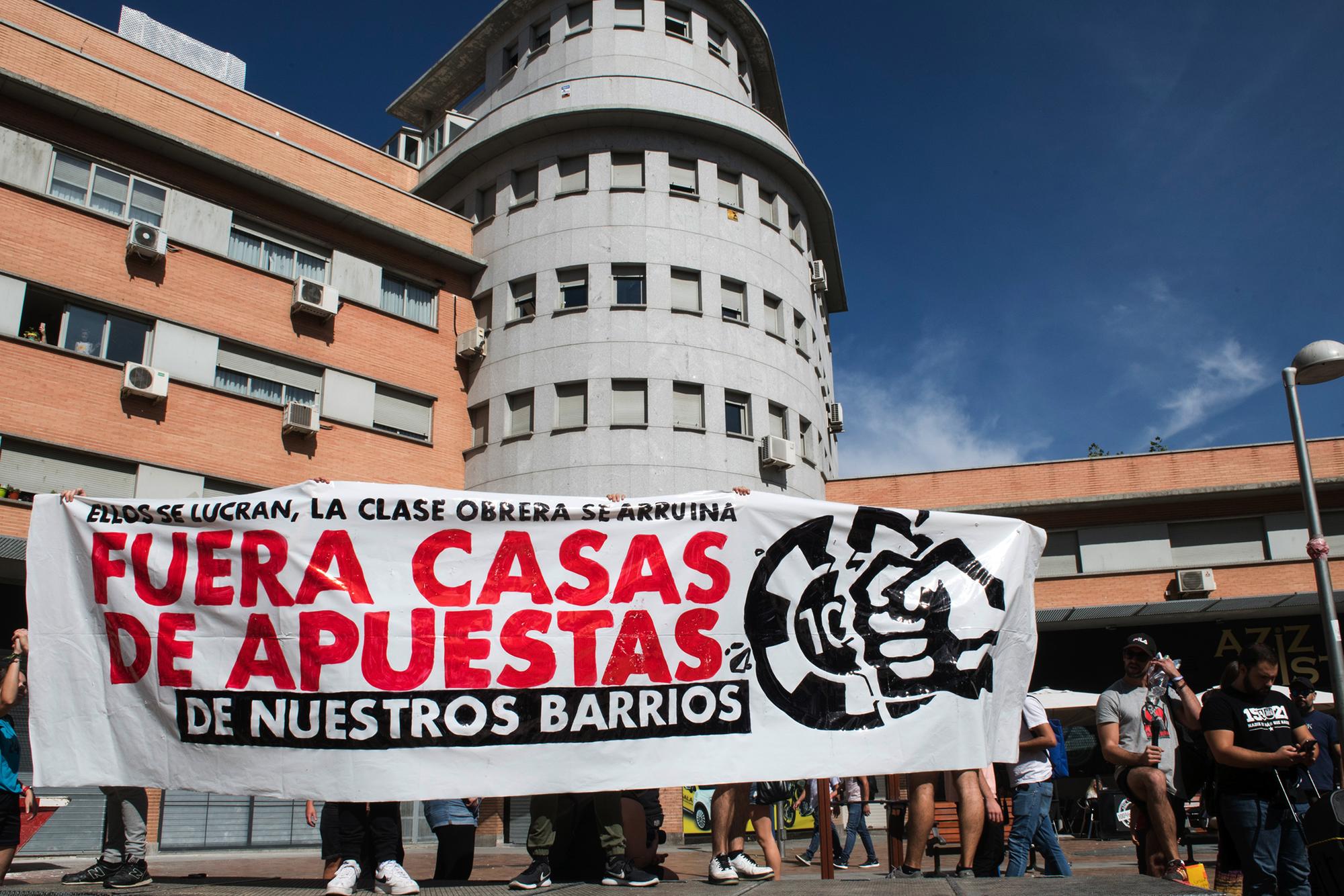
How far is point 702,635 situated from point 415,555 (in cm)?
196

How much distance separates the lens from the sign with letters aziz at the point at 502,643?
6434 mm

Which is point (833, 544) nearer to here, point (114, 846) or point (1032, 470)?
point (114, 846)

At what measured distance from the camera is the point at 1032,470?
29.4 m

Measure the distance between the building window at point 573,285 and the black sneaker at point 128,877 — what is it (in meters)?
19.3

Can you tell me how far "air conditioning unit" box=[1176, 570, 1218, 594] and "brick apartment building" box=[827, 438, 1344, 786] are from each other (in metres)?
0.03

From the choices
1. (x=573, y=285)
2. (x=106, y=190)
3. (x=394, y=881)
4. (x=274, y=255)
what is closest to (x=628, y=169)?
(x=573, y=285)

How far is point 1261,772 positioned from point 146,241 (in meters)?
20.4

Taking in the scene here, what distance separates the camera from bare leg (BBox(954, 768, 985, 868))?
23.0 ft

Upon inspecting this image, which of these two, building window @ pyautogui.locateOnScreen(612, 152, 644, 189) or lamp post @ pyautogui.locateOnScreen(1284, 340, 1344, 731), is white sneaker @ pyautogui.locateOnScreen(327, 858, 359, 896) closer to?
lamp post @ pyautogui.locateOnScreen(1284, 340, 1344, 731)

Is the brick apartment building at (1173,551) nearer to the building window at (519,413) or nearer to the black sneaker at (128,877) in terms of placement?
the building window at (519,413)

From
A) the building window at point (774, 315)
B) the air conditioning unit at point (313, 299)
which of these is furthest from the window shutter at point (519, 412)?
the building window at point (774, 315)

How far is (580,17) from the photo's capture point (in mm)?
28406

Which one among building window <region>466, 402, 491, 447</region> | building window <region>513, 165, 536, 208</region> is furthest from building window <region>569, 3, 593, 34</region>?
building window <region>466, 402, 491, 447</region>

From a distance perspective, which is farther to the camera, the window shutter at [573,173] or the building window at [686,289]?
the window shutter at [573,173]
